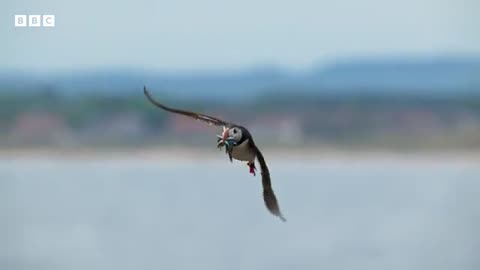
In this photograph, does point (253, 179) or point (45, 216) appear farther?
point (45, 216)

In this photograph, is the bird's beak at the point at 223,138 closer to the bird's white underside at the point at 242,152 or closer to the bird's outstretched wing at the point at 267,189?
the bird's white underside at the point at 242,152

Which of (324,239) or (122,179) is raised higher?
(122,179)

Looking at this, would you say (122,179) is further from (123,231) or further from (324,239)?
(324,239)

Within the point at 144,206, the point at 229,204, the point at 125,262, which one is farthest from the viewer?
the point at 144,206

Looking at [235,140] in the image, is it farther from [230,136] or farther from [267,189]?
[267,189]

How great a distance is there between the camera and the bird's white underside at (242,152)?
190 inches

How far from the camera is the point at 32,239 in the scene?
11062mm

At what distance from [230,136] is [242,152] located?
0.31 ft

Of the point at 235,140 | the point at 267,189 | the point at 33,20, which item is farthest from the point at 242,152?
the point at 33,20

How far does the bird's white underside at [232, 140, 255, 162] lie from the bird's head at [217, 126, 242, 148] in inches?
1.1

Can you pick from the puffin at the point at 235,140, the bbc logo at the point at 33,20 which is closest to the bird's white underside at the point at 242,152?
the puffin at the point at 235,140

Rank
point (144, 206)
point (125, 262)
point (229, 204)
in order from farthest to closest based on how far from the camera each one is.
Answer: point (144, 206) → point (229, 204) → point (125, 262)

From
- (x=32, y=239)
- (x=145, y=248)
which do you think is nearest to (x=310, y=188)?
(x=145, y=248)

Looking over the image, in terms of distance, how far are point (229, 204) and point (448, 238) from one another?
182cm
